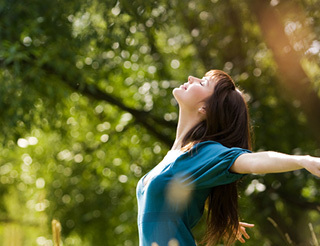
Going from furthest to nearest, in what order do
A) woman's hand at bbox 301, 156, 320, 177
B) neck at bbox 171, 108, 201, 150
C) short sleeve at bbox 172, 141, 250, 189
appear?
1. neck at bbox 171, 108, 201, 150
2. short sleeve at bbox 172, 141, 250, 189
3. woman's hand at bbox 301, 156, 320, 177

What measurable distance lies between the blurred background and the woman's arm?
109 inches

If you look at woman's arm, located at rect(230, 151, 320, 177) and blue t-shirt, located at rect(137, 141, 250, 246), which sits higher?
woman's arm, located at rect(230, 151, 320, 177)

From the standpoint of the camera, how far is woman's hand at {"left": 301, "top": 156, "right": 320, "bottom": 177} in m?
1.70

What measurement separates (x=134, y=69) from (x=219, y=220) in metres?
5.37

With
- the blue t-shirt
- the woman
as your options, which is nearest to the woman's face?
the woman

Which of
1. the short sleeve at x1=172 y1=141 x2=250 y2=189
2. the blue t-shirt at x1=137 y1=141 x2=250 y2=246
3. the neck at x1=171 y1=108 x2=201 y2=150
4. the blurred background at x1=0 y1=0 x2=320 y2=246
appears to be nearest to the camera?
the short sleeve at x1=172 y1=141 x2=250 y2=189

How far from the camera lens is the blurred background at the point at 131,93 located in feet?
19.1

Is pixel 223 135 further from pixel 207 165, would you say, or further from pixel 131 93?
pixel 131 93

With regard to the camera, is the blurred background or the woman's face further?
the blurred background

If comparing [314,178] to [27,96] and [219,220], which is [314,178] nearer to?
[27,96]

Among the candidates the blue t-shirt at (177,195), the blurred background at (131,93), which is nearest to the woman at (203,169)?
the blue t-shirt at (177,195)

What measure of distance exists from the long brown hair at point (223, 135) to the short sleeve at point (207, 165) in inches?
5.7

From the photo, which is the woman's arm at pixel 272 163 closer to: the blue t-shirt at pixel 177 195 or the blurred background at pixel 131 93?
the blue t-shirt at pixel 177 195

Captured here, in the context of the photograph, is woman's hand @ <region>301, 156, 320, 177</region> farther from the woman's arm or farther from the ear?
the ear
